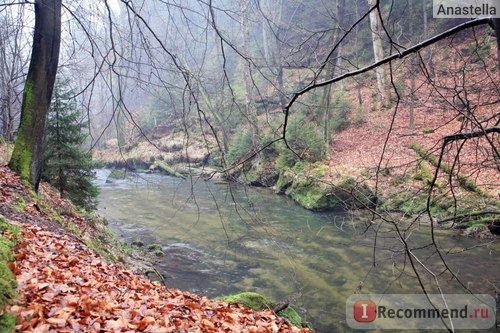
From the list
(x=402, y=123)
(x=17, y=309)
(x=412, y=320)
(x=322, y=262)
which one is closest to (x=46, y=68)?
(x=17, y=309)

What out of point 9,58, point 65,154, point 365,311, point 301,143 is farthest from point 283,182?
point 9,58

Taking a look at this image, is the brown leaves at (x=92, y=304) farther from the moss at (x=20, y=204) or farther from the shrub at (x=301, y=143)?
the shrub at (x=301, y=143)

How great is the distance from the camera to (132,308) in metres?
3.29

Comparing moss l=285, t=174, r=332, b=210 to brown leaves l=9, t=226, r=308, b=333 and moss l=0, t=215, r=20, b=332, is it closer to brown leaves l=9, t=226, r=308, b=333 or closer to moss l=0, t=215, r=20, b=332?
brown leaves l=9, t=226, r=308, b=333

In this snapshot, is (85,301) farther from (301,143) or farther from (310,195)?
(301,143)

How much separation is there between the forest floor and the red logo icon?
89.7 inches

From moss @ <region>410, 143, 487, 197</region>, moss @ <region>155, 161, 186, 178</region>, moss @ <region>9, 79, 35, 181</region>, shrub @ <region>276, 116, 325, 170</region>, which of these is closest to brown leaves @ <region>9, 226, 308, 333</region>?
moss @ <region>9, 79, 35, 181</region>

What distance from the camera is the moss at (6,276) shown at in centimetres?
221

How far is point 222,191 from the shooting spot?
54.9ft

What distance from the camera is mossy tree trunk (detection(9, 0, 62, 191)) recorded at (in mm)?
6410

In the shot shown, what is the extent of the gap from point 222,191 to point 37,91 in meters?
10.7

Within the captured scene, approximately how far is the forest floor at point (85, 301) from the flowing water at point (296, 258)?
1.17 metres

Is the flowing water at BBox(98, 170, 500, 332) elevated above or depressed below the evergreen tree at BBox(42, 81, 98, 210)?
below

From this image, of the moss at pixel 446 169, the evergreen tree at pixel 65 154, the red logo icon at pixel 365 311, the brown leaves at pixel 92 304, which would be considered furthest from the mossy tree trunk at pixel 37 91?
the moss at pixel 446 169
